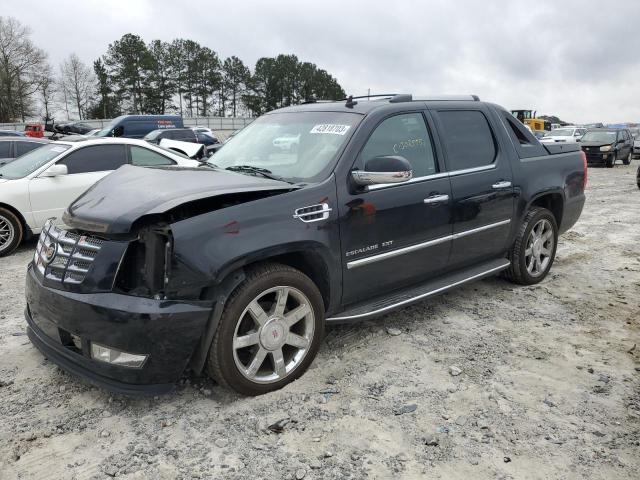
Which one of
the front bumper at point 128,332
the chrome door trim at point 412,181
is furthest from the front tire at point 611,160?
the front bumper at point 128,332

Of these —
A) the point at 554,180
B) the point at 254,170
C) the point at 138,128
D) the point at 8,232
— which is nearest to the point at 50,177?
the point at 8,232

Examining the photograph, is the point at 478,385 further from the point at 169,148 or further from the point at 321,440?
the point at 169,148

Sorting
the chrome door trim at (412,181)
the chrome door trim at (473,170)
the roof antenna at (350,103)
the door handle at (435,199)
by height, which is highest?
the roof antenna at (350,103)

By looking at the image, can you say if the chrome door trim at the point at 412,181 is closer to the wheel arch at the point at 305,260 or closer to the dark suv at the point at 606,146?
the wheel arch at the point at 305,260

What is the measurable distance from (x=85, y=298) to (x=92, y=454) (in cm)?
80

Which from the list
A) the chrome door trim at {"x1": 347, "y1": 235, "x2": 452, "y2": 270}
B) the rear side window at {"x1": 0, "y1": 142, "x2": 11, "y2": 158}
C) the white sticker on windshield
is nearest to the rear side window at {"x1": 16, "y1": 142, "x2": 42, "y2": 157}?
the rear side window at {"x1": 0, "y1": 142, "x2": 11, "y2": 158}

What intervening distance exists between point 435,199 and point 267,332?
1.70m

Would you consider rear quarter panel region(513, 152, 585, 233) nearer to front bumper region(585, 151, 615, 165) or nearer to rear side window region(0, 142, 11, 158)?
rear side window region(0, 142, 11, 158)

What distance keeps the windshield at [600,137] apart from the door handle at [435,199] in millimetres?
20878

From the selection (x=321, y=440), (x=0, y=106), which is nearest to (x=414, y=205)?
(x=321, y=440)

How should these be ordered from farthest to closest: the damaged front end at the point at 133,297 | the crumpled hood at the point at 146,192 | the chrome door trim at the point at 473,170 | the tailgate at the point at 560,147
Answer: the tailgate at the point at 560,147
the chrome door trim at the point at 473,170
the crumpled hood at the point at 146,192
the damaged front end at the point at 133,297

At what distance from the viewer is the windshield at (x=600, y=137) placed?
69.7 feet

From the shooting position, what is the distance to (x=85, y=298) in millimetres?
2631

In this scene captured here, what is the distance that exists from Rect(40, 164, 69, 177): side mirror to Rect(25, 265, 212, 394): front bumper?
4.55 metres
